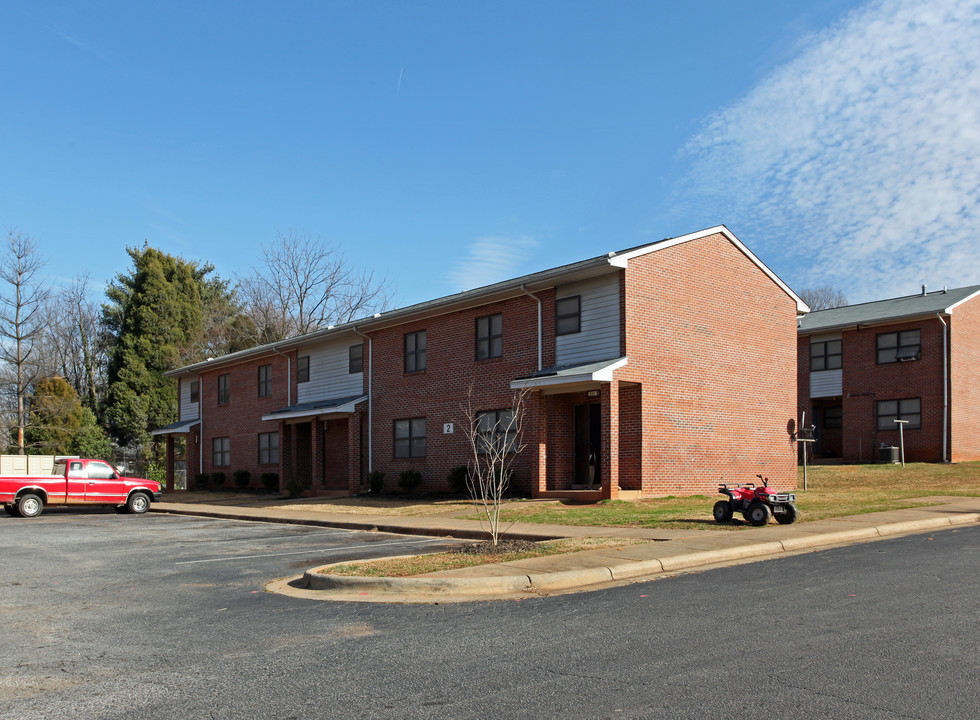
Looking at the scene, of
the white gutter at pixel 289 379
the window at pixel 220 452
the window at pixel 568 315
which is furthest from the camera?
the window at pixel 220 452

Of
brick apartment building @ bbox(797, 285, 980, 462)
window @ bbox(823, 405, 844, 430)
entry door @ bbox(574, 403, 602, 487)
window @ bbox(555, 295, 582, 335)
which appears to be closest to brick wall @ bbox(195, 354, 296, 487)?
entry door @ bbox(574, 403, 602, 487)

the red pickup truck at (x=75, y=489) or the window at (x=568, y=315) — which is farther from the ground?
the window at (x=568, y=315)

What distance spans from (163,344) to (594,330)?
40.8 m

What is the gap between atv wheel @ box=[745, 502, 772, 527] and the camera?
14.8 metres

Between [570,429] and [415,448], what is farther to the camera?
[415,448]

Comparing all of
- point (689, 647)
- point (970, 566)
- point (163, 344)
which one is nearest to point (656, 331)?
point (970, 566)

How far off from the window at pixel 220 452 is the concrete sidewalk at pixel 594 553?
21.6 meters

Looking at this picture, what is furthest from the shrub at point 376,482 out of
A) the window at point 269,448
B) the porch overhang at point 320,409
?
the window at point 269,448

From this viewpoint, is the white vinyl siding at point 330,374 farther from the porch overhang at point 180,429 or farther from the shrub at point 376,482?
the porch overhang at point 180,429

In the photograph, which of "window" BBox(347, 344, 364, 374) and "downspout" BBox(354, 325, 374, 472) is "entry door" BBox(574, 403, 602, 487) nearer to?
"downspout" BBox(354, 325, 374, 472)

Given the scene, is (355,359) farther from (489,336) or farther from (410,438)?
(489,336)

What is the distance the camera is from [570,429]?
77.4 feet

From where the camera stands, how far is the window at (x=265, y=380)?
119 feet

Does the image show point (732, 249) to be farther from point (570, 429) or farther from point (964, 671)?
point (964, 671)
